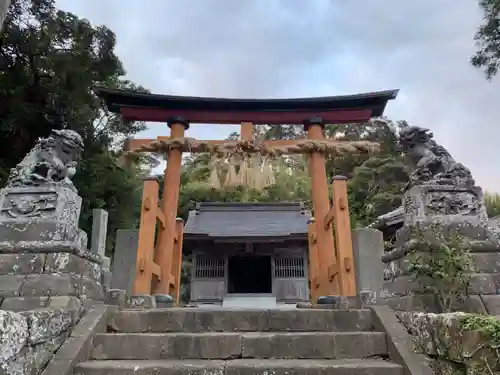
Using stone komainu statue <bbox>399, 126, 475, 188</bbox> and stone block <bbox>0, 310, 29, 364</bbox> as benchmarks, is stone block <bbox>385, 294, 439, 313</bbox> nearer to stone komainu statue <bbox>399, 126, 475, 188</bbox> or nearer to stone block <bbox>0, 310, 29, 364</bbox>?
stone komainu statue <bbox>399, 126, 475, 188</bbox>

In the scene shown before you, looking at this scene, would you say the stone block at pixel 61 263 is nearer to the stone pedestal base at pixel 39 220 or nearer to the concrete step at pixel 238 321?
the stone pedestal base at pixel 39 220

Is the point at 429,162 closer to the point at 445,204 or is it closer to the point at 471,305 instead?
the point at 445,204

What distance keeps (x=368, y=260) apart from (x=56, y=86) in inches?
307

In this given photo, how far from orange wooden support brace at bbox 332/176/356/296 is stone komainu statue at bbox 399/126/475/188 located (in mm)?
1493

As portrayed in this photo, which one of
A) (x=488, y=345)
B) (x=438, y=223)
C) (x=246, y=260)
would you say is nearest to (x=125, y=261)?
(x=438, y=223)

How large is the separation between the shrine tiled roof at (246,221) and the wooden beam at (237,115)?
5.74m

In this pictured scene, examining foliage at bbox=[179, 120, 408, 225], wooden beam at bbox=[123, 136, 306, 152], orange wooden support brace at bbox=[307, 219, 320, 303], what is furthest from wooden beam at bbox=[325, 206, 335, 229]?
foliage at bbox=[179, 120, 408, 225]

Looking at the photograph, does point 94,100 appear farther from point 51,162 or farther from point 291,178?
point 291,178

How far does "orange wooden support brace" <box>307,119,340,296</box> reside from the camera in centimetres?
641

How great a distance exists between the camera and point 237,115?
281 inches

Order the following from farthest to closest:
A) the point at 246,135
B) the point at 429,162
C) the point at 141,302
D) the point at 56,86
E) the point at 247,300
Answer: the point at 247,300, the point at 56,86, the point at 246,135, the point at 141,302, the point at 429,162

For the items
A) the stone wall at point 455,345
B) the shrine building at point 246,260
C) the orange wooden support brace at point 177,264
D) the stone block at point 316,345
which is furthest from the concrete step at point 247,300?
the stone wall at point 455,345

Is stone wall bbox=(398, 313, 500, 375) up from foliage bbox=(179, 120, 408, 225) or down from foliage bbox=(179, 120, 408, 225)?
down

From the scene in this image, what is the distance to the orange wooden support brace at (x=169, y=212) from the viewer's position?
625cm
